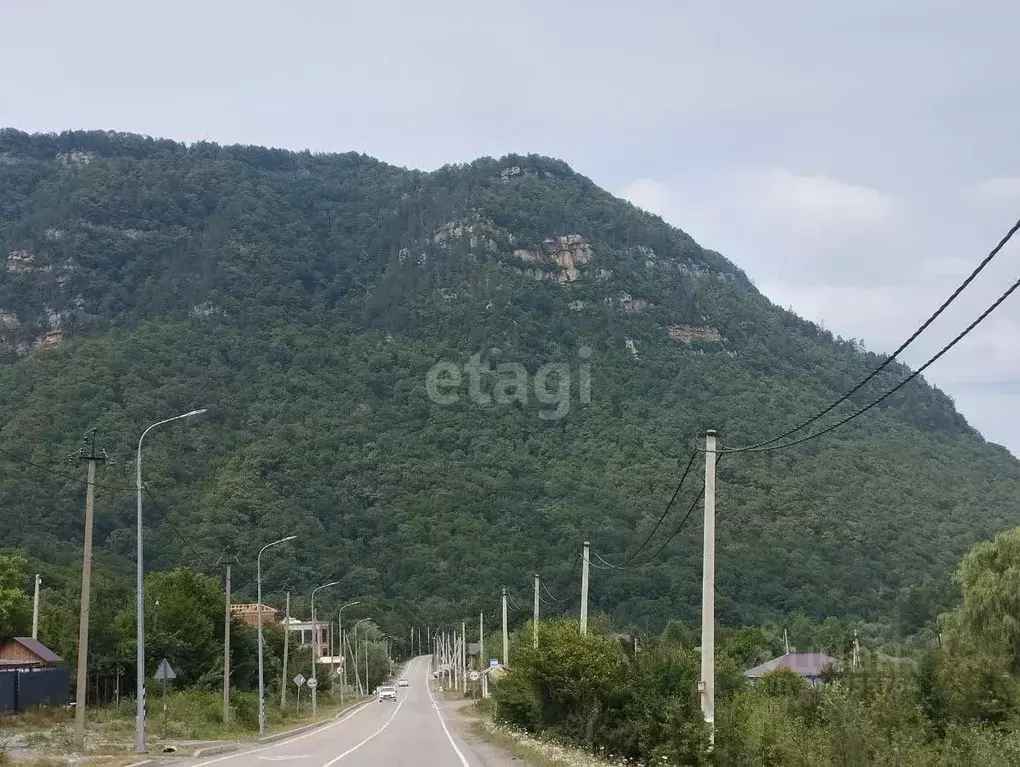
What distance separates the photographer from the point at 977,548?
43.2 m

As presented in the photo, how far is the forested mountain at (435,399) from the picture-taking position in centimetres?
6444

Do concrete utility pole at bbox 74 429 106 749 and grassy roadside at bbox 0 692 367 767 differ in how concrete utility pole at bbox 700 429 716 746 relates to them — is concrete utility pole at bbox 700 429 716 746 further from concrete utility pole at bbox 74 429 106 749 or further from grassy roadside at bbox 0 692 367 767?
concrete utility pole at bbox 74 429 106 749

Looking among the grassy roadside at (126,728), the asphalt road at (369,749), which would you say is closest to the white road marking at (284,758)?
the asphalt road at (369,749)

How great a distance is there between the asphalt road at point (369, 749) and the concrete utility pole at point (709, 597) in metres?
5.30

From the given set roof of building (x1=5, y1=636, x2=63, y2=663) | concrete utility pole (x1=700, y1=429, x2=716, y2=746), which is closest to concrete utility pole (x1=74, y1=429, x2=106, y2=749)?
concrete utility pole (x1=700, y1=429, x2=716, y2=746)

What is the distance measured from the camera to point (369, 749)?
2791cm

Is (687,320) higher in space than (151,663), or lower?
higher

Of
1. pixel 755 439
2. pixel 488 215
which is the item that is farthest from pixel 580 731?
pixel 488 215

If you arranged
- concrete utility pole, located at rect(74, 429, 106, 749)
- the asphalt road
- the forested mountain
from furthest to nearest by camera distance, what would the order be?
1. the forested mountain
2. concrete utility pole, located at rect(74, 429, 106, 749)
3. the asphalt road

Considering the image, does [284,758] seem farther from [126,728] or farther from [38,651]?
[38,651]

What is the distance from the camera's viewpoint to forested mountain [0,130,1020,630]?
2537 inches

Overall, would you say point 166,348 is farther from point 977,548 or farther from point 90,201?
point 977,548

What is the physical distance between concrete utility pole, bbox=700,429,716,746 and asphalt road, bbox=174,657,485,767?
5.30m

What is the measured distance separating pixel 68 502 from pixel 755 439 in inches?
1634
